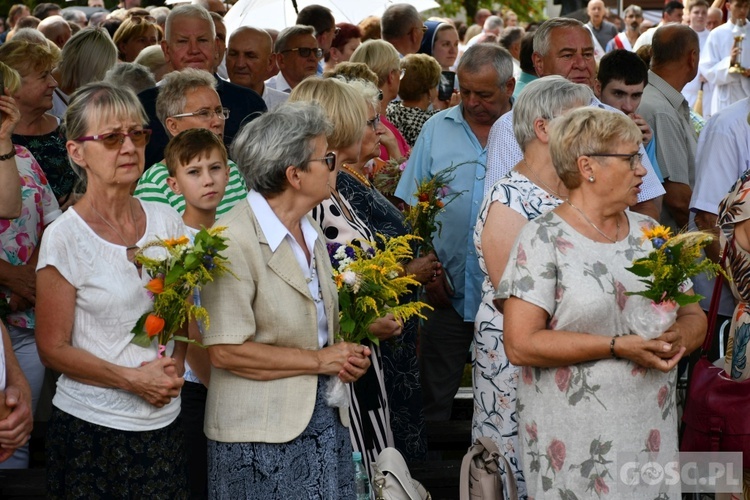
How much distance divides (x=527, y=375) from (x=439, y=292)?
201 cm

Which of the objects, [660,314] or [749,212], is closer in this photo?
[660,314]

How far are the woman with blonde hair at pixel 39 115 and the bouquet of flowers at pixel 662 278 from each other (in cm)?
345

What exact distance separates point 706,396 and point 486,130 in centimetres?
238

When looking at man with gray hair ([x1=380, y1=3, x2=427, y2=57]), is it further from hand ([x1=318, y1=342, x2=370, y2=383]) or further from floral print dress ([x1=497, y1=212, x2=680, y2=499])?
hand ([x1=318, y1=342, x2=370, y2=383])

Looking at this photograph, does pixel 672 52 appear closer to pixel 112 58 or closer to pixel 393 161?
pixel 393 161

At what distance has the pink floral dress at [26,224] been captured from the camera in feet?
17.4

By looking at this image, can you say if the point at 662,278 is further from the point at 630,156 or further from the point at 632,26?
the point at 632,26

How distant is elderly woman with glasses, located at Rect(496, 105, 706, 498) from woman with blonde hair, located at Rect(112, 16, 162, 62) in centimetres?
613

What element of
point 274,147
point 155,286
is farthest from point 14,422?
point 274,147

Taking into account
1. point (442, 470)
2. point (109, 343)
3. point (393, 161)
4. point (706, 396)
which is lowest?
point (442, 470)

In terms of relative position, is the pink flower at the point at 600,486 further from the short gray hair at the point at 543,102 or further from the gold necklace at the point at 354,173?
the gold necklace at the point at 354,173

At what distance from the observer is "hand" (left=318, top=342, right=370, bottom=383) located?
385 cm

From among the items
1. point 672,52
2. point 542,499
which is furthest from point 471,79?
point 542,499

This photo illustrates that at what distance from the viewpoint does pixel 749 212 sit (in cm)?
463
